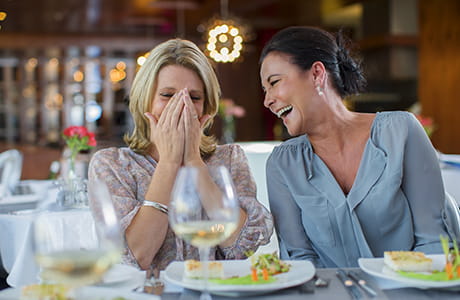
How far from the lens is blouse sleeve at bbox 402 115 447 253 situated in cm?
180

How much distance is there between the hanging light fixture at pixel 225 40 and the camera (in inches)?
264

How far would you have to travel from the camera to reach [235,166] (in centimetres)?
196

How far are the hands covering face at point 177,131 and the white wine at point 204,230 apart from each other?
807 mm

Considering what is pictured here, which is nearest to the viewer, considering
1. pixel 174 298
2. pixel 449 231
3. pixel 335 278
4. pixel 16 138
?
pixel 174 298

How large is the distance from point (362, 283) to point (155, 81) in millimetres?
961

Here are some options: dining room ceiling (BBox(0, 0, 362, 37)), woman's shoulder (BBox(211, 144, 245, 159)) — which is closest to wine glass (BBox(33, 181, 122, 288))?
woman's shoulder (BBox(211, 144, 245, 159))

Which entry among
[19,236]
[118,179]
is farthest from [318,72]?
[19,236]

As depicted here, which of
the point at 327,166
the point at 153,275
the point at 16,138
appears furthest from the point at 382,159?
the point at 16,138

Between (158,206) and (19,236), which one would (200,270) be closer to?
(158,206)

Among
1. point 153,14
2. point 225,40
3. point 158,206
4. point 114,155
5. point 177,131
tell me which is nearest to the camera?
point 158,206

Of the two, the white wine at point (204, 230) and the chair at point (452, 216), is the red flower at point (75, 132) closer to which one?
the chair at point (452, 216)

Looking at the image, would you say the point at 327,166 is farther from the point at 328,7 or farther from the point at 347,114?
the point at 328,7

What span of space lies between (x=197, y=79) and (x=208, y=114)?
0.41 ft

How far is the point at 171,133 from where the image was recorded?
180 cm
